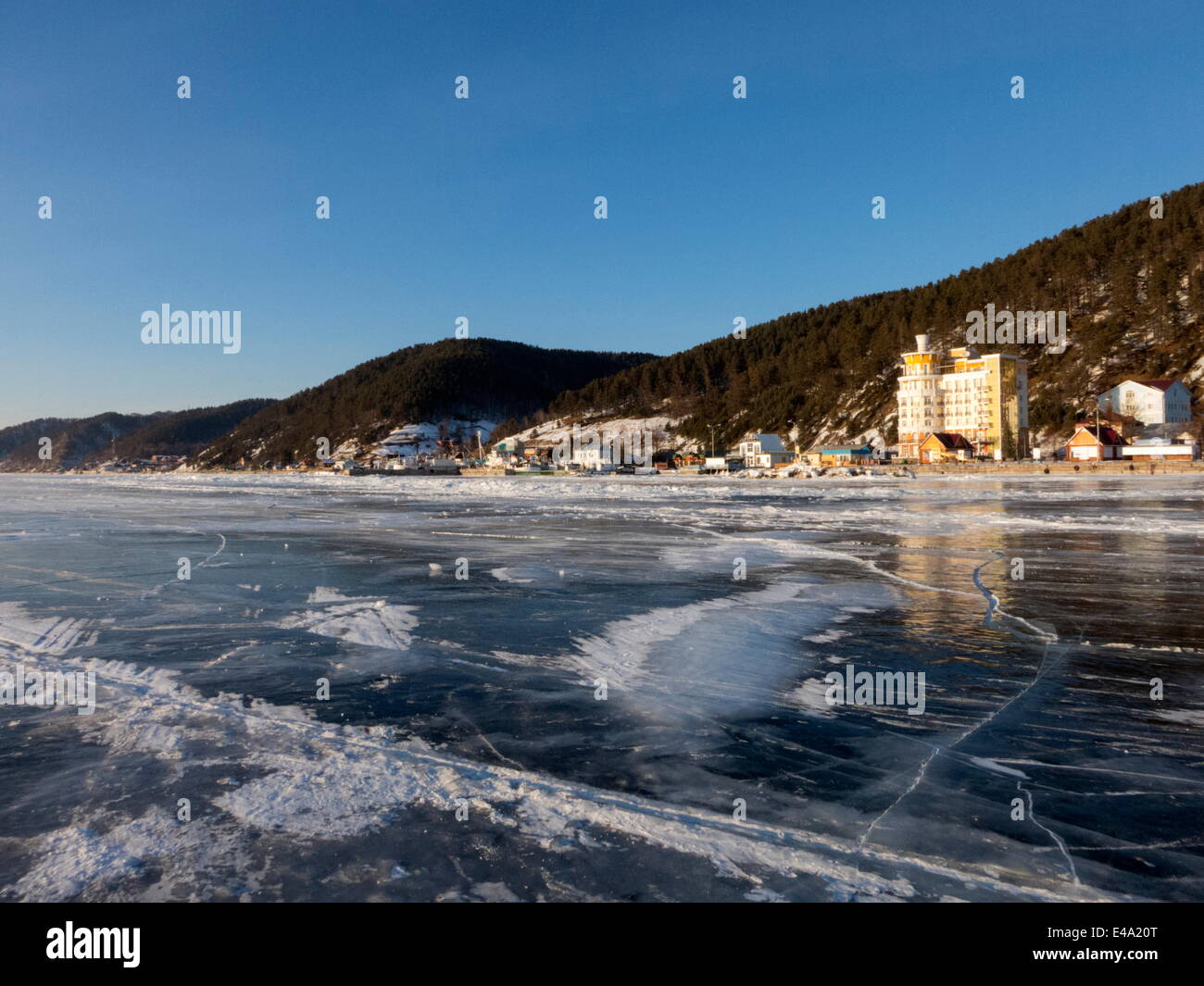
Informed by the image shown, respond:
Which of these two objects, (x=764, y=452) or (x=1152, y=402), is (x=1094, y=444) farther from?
(x=764, y=452)

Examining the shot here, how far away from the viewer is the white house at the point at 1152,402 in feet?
335

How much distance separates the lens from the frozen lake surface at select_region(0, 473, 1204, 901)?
176 inches

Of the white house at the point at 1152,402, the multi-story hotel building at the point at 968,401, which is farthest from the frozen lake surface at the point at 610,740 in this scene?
the multi-story hotel building at the point at 968,401

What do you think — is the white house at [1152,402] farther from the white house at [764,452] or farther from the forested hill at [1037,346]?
the white house at [764,452]

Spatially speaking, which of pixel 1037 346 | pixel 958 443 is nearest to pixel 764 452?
pixel 958 443

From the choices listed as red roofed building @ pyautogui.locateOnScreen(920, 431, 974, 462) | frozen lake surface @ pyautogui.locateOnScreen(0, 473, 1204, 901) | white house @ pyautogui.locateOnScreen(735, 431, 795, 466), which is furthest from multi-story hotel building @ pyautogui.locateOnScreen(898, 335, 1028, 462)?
frozen lake surface @ pyautogui.locateOnScreen(0, 473, 1204, 901)

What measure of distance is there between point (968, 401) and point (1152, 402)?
940 inches

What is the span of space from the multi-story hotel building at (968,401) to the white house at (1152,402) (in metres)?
12.1

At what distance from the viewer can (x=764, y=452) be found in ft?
439

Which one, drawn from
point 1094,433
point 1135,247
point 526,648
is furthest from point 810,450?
point 526,648

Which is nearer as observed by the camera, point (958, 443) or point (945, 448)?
point (945, 448)
